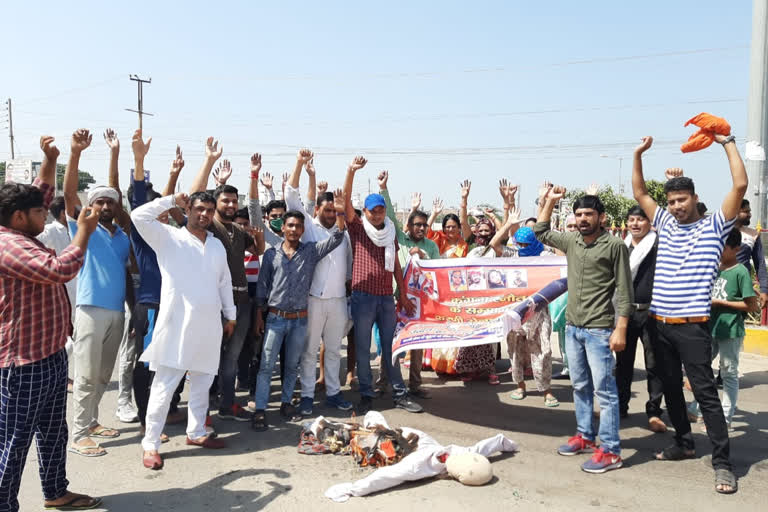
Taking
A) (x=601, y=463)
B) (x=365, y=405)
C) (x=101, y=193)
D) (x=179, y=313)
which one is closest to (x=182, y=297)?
(x=179, y=313)

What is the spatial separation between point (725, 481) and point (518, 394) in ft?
8.81

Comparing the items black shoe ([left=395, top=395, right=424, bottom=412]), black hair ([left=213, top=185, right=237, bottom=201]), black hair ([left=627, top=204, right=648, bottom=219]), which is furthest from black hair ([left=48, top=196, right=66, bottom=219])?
black hair ([left=627, top=204, right=648, bottom=219])

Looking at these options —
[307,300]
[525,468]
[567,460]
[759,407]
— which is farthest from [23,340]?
[759,407]

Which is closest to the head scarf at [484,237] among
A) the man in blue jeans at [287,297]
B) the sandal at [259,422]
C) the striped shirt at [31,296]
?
the man in blue jeans at [287,297]

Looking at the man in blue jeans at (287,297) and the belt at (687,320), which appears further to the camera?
the man in blue jeans at (287,297)

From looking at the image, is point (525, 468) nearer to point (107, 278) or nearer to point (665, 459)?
point (665, 459)

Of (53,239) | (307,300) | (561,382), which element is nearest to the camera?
(307,300)

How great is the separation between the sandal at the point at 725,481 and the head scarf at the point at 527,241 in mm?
3203

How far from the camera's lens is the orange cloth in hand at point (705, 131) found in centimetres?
471

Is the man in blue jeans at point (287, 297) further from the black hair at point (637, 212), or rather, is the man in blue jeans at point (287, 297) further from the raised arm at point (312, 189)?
the black hair at point (637, 212)

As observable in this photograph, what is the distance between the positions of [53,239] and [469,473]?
566 centimetres

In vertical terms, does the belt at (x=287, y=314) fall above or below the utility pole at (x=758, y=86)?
below

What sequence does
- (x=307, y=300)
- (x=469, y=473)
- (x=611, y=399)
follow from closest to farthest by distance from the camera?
(x=469, y=473)
(x=611, y=399)
(x=307, y=300)

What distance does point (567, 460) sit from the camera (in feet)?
16.4
